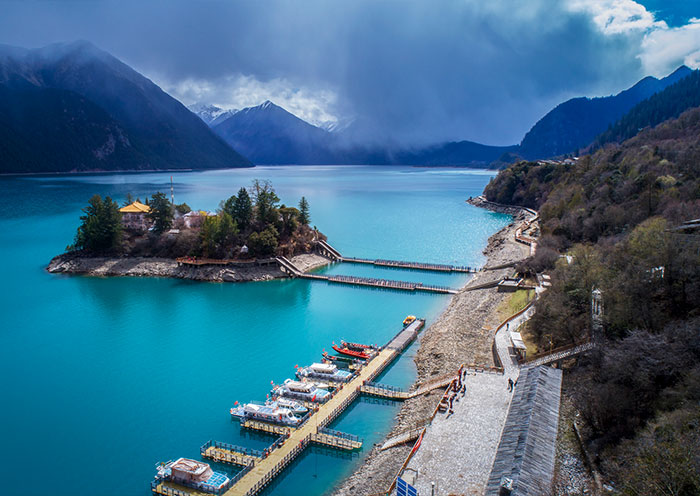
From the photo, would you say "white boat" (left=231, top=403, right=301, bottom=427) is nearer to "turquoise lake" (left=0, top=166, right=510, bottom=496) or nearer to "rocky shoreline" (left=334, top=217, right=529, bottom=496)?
"turquoise lake" (left=0, top=166, right=510, bottom=496)

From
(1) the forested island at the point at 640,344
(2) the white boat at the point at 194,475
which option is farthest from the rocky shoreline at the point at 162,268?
(2) the white boat at the point at 194,475

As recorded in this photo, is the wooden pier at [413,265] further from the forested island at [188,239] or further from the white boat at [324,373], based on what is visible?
the white boat at [324,373]

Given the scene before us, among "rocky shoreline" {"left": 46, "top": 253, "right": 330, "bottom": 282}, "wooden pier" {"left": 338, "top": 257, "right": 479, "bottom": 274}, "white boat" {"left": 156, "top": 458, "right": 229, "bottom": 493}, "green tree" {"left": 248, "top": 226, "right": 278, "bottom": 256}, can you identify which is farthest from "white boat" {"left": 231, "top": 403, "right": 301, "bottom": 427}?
"wooden pier" {"left": 338, "top": 257, "right": 479, "bottom": 274}

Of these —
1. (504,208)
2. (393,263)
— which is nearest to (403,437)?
(393,263)

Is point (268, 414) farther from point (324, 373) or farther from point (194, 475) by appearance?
point (324, 373)

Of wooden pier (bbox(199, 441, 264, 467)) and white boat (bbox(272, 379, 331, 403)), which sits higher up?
white boat (bbox(272, 379, 331, 403))

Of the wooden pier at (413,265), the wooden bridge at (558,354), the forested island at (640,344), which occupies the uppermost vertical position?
the forested island at (640,344)

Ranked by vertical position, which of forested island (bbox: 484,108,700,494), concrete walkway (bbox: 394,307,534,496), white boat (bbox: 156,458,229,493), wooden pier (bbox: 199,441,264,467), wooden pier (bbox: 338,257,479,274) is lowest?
wooden pier (bbox: 199,441,264,467)
